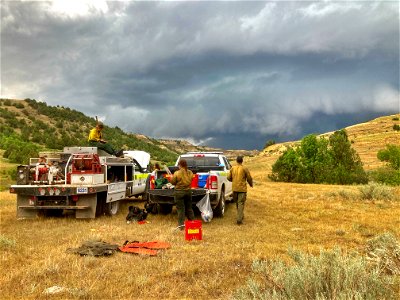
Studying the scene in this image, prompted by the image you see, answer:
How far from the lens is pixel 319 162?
1404 inches

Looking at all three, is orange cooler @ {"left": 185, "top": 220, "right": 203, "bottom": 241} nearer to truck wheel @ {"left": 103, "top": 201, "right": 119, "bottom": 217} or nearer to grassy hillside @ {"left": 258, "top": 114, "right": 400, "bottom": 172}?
truck wheel @ {"left": 103, "top": 201, "right": 119, "bottom": 217}

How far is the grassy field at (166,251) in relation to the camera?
5746 millimetres

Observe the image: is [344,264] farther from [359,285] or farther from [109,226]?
[109,226]

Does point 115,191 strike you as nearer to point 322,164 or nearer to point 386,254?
point 386,254

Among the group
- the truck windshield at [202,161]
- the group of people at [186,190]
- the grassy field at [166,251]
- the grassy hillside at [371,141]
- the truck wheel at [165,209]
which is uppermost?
the grassy hillside at [371,141]

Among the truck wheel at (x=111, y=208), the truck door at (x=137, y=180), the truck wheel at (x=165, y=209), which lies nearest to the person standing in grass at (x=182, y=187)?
the truck wheel at (x=165, y=209)

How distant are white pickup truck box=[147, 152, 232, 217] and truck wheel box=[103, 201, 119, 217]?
56.0 inches

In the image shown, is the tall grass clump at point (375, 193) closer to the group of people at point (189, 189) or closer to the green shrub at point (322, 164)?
the group of people at point (189, 189)

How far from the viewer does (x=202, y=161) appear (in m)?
14.1

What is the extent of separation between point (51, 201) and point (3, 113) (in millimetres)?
55665

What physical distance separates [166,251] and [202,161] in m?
6.40

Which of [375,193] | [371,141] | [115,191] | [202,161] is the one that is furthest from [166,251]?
[371,141]

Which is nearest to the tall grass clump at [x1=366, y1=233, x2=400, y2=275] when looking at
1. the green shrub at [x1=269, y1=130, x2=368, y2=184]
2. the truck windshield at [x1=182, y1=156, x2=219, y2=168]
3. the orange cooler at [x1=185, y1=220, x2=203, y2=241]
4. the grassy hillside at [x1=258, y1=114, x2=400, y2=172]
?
the orange cooler at [x1=185, y1=220, x2=203, y2=241]

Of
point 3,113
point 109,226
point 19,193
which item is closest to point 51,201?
point 19,193
